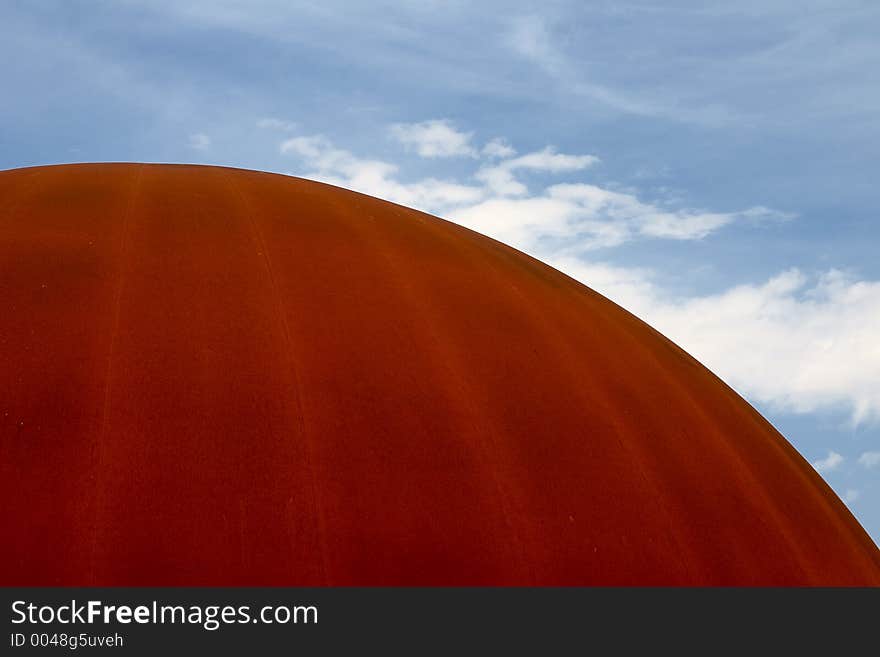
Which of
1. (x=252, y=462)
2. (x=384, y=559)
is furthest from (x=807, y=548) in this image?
(x=252, y=462)

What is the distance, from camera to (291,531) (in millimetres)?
7648

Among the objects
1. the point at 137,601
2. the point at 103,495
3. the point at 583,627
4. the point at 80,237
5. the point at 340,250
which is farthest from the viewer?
A: the point at 340,250

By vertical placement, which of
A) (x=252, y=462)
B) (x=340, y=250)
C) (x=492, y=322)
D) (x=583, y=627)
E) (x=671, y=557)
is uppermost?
(x=340, y=250)

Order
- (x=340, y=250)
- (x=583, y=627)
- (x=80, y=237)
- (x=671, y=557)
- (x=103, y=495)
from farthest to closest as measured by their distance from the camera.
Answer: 1. (x=340, y=250)
2. (x=80, y=237)
3. (x=671, y=557)
4. (x=583, y=627)
5. (x=103, y=495)

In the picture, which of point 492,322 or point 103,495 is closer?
point 103,495

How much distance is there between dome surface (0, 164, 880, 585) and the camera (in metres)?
7.62

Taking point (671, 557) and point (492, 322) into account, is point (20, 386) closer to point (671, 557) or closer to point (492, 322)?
point (492, 322)

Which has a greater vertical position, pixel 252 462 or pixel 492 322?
pixel 492 322

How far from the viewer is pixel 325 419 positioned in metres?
8.43

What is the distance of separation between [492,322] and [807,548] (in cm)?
426

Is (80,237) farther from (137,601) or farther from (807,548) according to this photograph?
(807,548)

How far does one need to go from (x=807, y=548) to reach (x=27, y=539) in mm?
7950

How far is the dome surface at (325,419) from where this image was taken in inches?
300

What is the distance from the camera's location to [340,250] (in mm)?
10812
